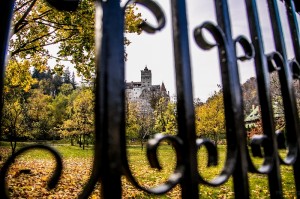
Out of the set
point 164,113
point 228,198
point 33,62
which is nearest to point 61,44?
point 33,62

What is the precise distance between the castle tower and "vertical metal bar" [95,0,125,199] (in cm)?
9258

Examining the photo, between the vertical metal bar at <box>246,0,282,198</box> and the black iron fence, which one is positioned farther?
the vertical metal bar at <box>246,0,282,198</box>

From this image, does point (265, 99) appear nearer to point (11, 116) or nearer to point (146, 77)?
point (11, 116)

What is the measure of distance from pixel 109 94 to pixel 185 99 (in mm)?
269

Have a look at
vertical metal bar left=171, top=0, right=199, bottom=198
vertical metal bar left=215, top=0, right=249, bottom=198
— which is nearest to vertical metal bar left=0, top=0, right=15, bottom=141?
vertical metal bar left=171, top=0, right=199, bottom=198

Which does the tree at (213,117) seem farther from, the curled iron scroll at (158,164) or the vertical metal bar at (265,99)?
the curled iron scroll at (158,164)

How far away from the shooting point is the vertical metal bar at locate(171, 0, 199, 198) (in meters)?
0.71

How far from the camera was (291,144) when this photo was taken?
1142 mm

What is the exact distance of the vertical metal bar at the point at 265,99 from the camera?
38.6 inches

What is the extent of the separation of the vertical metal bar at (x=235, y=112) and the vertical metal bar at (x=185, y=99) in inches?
7.3

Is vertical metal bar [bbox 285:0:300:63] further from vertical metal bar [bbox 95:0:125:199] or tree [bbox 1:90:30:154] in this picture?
tree [bbox 1:90:30:154]

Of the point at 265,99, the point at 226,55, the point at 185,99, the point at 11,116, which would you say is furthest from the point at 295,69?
the point at 11,116

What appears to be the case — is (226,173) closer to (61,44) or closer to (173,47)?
(173,47)

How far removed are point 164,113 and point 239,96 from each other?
39.1 metres
